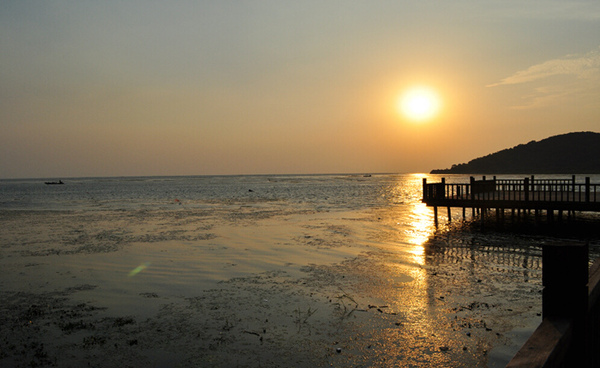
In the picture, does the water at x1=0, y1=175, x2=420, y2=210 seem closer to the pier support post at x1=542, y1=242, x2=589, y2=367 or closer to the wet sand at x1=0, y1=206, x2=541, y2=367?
the wet sand at x1=0, y1=206, x2=541, y2=367

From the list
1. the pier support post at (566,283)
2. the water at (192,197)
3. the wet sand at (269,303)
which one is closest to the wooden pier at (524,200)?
the wet sand at (269,303)

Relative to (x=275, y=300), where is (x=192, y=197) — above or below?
below

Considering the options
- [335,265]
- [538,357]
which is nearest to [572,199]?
[335,265]

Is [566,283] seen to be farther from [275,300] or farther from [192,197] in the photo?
[192,197]

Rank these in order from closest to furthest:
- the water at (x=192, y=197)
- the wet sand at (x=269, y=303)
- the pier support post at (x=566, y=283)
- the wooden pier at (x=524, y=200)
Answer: the pier support post at (x=566, y=283)
the wet sand at (x=269, y=303)
the wooden pier at (x=524, y=200)
the water at (x=192, y=197)

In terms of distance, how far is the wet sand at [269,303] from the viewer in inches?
293

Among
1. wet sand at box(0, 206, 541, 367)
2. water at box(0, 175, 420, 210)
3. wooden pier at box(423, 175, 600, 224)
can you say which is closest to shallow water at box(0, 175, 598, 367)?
wet sand at box(0, 206, 541, 367)

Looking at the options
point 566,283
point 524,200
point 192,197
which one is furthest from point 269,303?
point 192,197

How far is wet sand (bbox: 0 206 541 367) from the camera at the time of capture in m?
7.44

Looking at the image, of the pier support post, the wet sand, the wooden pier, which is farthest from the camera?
the wooden pier

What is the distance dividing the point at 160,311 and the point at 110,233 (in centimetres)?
1707

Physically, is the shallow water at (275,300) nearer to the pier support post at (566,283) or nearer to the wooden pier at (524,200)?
the wooden pier at (524,200)

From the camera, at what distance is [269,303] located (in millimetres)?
10438

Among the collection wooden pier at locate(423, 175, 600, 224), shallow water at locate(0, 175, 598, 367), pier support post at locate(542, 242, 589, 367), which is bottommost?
shallow water at locate(0, 175, 598, 367)
